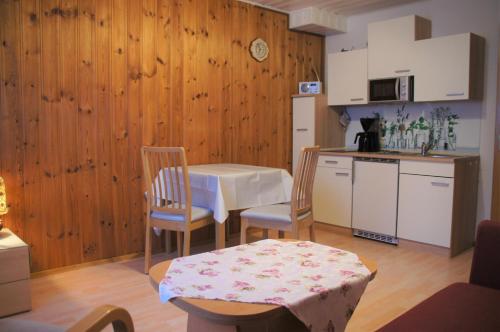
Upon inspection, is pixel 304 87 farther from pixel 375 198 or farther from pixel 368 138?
pixel 375 198

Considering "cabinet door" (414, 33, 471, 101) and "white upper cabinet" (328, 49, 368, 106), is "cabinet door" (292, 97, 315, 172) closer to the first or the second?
"white upper cabinet" (328, 49, 368, 106)

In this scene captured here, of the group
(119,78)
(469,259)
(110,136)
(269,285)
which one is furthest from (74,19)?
(469,259)

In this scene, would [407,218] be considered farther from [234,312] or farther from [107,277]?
[234,312]

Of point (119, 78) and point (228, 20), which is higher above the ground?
point (228, 20)

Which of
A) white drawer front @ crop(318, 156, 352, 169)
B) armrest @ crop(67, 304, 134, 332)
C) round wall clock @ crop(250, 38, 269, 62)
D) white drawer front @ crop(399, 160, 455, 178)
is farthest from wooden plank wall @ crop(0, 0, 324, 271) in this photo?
armrest @ crop(67, 304, 134, 332)

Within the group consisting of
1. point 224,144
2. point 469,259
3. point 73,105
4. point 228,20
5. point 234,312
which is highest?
point 228,20

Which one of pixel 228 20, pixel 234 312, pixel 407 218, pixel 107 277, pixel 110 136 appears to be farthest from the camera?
pixel 228 20

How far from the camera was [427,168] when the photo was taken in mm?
3668

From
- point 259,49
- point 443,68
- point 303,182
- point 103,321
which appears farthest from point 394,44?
point 103,321

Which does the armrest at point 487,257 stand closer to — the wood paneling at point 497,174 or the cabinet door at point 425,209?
the cabinet door at point 425,209

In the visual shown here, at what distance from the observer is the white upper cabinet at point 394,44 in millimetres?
3946

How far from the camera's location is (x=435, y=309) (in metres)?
1.62

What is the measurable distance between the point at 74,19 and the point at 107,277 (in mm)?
1894

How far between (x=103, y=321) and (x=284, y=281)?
672 mm
